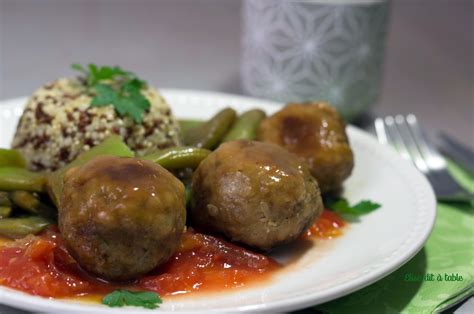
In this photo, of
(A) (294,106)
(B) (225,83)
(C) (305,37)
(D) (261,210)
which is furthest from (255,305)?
(B) (225,83)

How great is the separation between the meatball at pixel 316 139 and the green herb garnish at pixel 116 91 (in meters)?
0.65

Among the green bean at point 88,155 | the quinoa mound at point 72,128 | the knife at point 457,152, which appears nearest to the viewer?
the green bean at point 88,155

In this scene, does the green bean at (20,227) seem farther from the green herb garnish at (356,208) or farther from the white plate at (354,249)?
the green herb garnish at (356,208)

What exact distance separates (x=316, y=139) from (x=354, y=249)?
27.7 inches

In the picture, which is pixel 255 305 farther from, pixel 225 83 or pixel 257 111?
pixel 225 83

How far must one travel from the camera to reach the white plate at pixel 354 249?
8.57 feet

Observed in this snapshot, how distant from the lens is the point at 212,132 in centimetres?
394

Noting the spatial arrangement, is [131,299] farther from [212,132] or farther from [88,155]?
[212,132]

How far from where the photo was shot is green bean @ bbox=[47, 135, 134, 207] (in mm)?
3248

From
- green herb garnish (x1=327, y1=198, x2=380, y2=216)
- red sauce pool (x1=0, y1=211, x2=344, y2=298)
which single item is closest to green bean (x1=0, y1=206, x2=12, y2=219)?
red sauce pool (x1=0, y1=211, x2=344, y2=298)

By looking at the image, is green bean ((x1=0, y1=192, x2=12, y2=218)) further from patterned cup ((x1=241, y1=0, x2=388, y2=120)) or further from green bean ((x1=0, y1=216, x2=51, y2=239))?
patterned cup ((x1=241, y1=0, x2=388, y2=120))

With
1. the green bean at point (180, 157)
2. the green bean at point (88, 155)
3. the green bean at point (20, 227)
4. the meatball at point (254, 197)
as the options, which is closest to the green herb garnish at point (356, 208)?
the meatball at point (254, 197)

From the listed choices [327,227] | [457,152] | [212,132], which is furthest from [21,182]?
[457,152]

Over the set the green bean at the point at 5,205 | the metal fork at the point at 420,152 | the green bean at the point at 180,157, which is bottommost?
the metal fork at the point at 420,152
